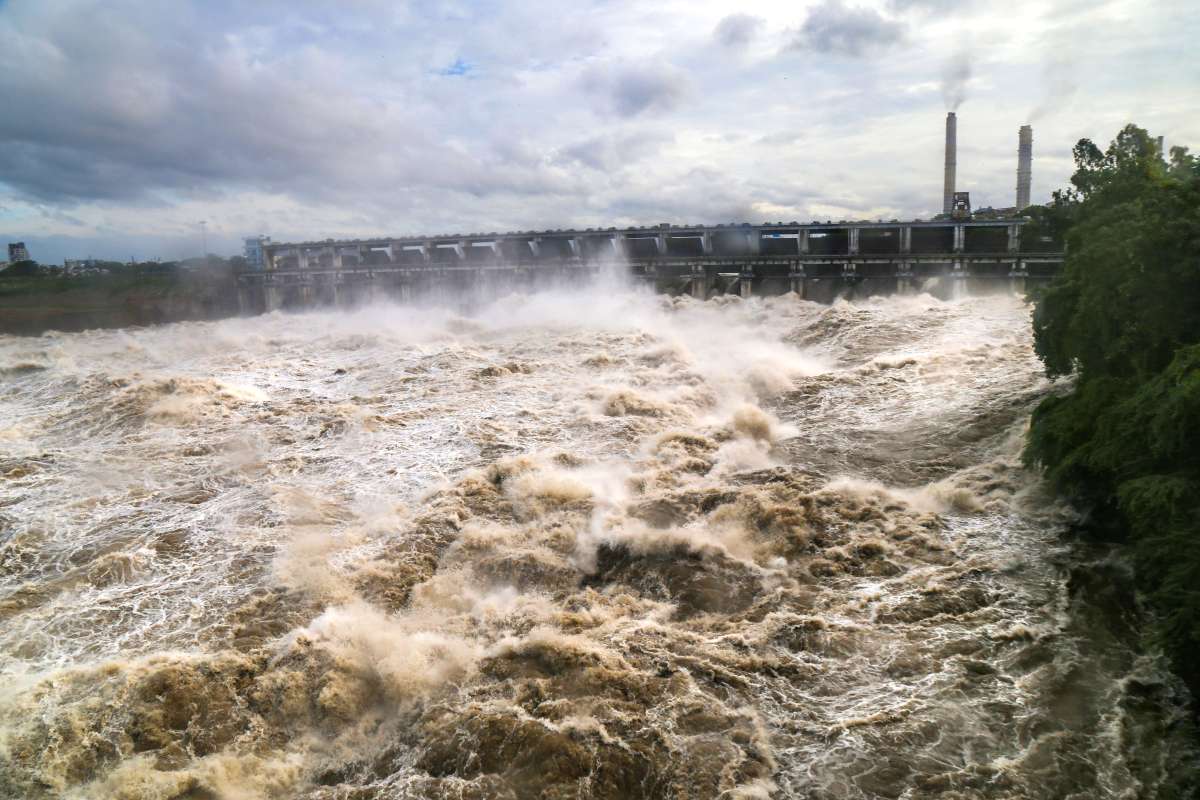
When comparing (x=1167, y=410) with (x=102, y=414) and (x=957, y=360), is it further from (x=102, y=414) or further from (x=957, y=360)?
(x=102, y=414)

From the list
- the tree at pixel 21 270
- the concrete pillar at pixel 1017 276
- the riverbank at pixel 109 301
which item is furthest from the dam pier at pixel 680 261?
the tree at pixel 21 270

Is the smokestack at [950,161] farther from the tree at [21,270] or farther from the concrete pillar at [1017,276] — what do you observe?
the tree at [21,270]

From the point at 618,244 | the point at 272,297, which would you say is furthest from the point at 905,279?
the point at 272,297

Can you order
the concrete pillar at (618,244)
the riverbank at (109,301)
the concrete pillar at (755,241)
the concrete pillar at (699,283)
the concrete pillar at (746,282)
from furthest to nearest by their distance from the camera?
1. the concrete pillar at (618,244)
2. the riverbank at (109,301)
3. the concrete pillar at (755,241)
4. the concrete pillar at (699,283)
5. the concrete pillar at (746,282)

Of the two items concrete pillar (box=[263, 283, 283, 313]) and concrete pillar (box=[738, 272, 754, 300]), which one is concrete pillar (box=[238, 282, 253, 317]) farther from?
concrete pillar (box=[738, 272, 754, 300])

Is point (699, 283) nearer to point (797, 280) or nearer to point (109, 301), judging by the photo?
point (797, 280)

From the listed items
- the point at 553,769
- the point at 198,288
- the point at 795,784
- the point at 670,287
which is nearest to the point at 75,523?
the point at 553,769
